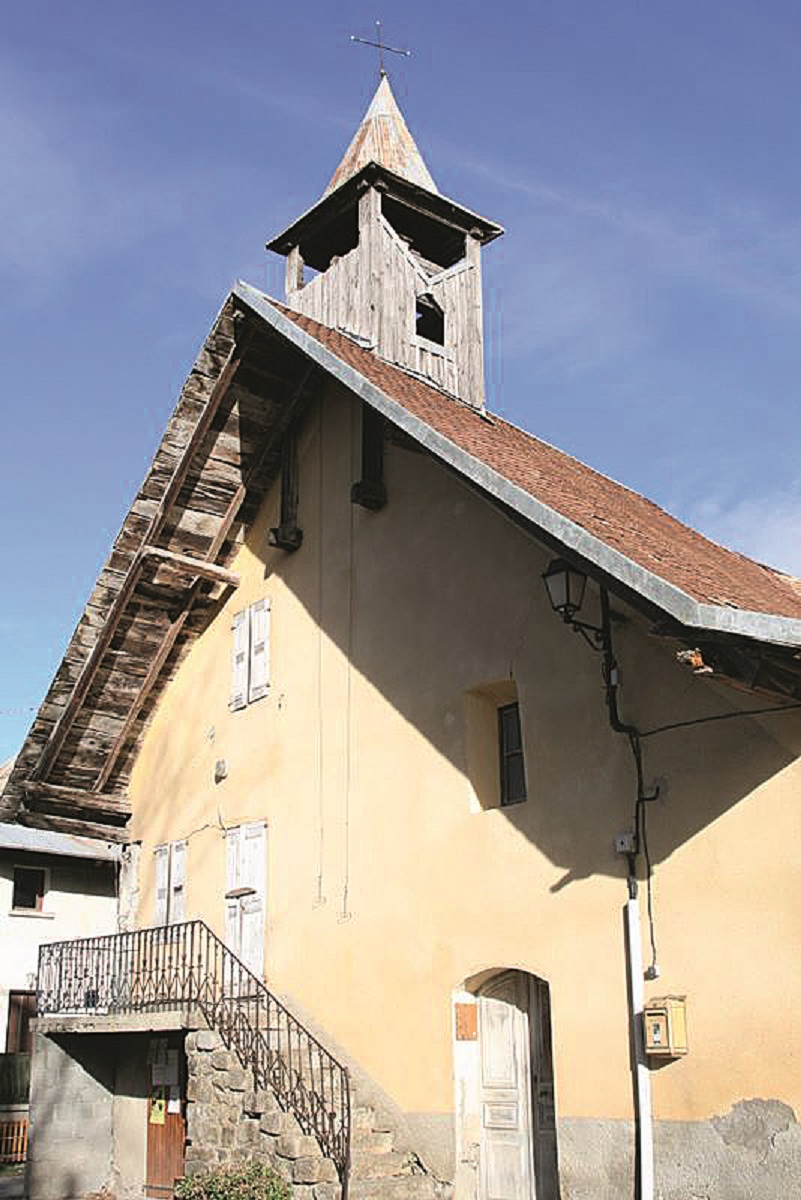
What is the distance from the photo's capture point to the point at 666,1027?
862 cm

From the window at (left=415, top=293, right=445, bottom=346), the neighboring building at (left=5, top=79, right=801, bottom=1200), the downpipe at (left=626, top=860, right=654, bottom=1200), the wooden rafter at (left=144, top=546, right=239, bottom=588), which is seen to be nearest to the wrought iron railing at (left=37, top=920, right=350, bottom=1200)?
the neighboring building at (left=5, top=79, right=801, bottom=1200)

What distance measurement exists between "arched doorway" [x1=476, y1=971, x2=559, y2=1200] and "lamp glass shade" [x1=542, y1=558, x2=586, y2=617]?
122 inches

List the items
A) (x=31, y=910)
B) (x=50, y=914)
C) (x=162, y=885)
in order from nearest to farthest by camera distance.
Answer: (x=162, y=885) < (x=31, y=910) < (x=50, y=914)

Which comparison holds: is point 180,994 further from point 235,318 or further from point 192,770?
point 235,318

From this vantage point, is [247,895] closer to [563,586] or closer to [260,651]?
[260,651]

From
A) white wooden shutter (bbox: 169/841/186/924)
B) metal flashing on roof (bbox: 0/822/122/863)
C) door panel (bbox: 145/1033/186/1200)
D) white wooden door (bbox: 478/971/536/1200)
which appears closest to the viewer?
white wooden door (bbox: 478/971/536/1200)

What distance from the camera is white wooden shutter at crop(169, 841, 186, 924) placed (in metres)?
14.5

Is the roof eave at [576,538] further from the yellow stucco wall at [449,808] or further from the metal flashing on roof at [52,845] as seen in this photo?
the metal flashing on roof at [52,845]

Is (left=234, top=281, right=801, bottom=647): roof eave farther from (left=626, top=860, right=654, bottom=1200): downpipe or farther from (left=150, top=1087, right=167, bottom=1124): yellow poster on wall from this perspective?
(left=150, top=1087, right=167, bottom=1124): yellow poster on wall

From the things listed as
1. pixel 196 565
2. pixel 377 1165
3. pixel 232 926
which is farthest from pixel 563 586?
pixel 232 926

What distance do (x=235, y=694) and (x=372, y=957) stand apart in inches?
156

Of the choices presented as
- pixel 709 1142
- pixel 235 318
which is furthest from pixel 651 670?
pixel 235 318

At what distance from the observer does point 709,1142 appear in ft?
27.6

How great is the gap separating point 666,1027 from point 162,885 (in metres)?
7.74
